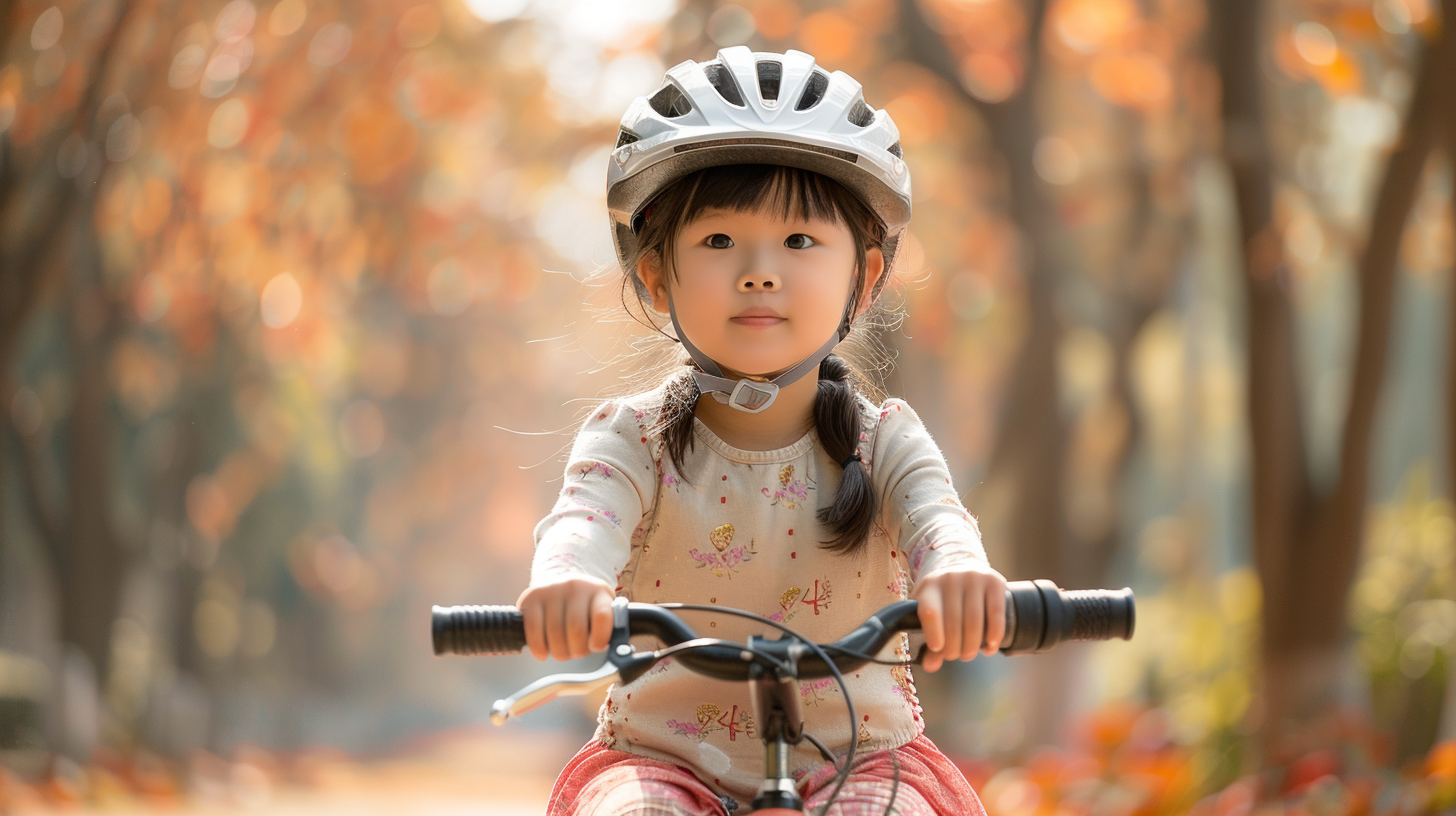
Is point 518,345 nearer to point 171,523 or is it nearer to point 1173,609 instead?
point 171,523

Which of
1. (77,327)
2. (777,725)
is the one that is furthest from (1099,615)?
(77,327)

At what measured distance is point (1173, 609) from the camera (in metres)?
15.2

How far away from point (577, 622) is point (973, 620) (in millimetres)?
626

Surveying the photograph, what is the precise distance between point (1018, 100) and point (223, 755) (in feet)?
43.1

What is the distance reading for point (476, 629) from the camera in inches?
84.9

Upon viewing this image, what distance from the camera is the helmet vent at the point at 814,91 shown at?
288cm

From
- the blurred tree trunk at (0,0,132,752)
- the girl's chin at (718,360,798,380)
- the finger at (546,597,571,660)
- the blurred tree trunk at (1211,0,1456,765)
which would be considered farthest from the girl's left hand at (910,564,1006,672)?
the blurred tree trunk at (0,0,132,752)

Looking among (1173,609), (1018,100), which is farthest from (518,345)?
(1018,100)

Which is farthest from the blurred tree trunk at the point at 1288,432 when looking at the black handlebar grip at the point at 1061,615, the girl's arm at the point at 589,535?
the black handlebar grip at the point at 1061,615

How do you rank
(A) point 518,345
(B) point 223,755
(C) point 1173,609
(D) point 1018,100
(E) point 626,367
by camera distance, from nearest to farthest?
(E) point 626,367, (D) point 1018,100, (C) point 1173,609, (B) point 223,755, (A) point 518,345

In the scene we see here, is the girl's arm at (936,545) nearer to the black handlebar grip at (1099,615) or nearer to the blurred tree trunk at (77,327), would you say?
the black handlebar grip at (1099,615)

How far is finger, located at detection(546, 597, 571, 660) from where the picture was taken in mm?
2189

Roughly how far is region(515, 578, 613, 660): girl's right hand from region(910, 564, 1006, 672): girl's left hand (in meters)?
0.51

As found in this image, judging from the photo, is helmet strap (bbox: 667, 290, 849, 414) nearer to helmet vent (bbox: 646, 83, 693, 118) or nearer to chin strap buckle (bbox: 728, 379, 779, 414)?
chin strap buckle (bbox: 728, 379, 779, 414)
